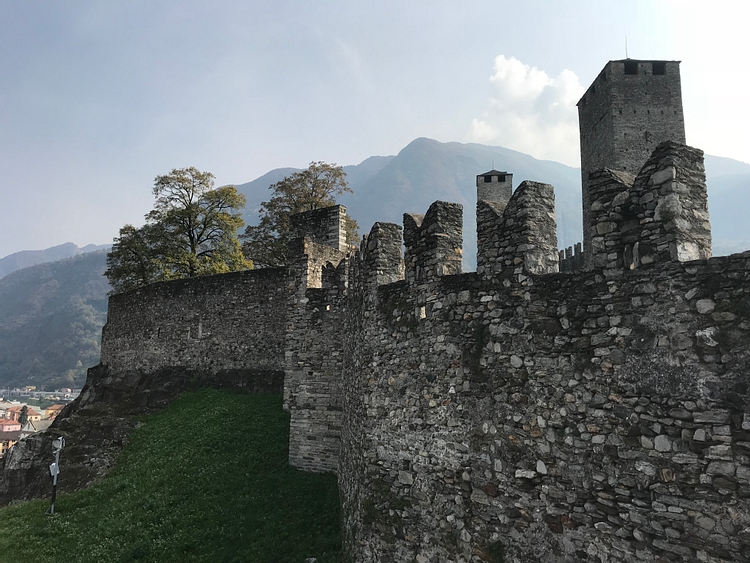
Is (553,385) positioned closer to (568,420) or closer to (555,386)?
(555,386)

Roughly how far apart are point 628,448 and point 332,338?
993 centimetres

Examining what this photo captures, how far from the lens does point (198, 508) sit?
12.1 meters

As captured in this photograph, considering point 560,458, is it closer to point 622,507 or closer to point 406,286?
point 622,507

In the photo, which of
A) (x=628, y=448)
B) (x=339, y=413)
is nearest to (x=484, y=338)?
(x=628, y=448)

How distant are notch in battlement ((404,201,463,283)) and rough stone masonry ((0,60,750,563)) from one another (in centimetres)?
3

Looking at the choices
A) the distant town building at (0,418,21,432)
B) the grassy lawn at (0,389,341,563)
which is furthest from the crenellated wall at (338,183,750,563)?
the distant town building at (0,418,21,432)

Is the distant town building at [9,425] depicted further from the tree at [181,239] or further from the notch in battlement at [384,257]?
the notch in battlement at [384,257]

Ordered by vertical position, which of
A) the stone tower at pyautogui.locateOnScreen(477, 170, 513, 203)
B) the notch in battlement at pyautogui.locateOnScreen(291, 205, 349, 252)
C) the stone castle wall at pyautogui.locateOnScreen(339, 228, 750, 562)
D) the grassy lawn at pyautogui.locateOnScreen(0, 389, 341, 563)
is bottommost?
the grassy lawn at pyautogui.locateOnScreen(0, 389, 341, 563)

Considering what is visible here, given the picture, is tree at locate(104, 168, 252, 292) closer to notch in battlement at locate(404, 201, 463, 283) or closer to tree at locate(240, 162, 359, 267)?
tree at locate(240, 162, 359, 267)

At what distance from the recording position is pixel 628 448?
4773mm

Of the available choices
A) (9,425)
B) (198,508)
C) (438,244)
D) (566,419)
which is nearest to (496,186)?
(198,508)

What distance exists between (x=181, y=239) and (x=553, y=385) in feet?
103

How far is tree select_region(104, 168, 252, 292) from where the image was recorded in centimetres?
3200

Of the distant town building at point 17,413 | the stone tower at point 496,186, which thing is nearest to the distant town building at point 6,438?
the distant town building at point 17,413
